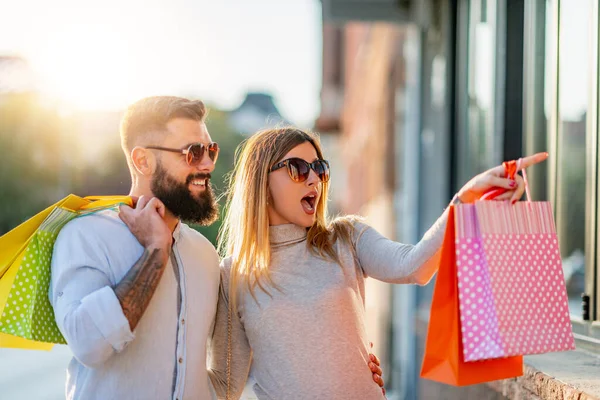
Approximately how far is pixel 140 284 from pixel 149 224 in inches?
10.0

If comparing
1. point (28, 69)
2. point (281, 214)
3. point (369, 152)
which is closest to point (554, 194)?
point (281, 214)

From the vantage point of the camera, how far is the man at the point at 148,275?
2252 millimetres

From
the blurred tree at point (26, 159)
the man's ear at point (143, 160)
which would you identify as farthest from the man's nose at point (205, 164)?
the blurred tree at point (26, 159)

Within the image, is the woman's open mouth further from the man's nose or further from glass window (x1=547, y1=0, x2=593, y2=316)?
glass window (x1=547, y1=0, x2=593, y2=316)

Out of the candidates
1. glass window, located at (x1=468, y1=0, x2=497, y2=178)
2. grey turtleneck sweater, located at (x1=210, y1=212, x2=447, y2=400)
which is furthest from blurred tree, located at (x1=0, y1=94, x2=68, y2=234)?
grey turtleneck sweater, located at (x1=210, y1=212, x2=447, y2=400)

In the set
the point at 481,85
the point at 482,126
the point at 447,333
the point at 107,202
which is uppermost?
the point at 481,85

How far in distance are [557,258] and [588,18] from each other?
5.78ft

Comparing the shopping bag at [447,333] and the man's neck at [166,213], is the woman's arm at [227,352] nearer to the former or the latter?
the man's neck at [166,213]

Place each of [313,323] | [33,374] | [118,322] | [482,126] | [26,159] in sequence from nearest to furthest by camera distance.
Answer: [118,322] < [313,323] < [482,126] < [33,374] < [26,159]

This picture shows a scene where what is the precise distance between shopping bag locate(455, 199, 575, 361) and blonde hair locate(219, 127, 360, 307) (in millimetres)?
695

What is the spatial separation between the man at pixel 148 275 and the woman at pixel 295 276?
0.45ft

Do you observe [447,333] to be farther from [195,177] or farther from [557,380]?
[195,177]

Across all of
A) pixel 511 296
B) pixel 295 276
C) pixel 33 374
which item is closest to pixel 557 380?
pixel 511 296

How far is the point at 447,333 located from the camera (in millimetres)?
2125
